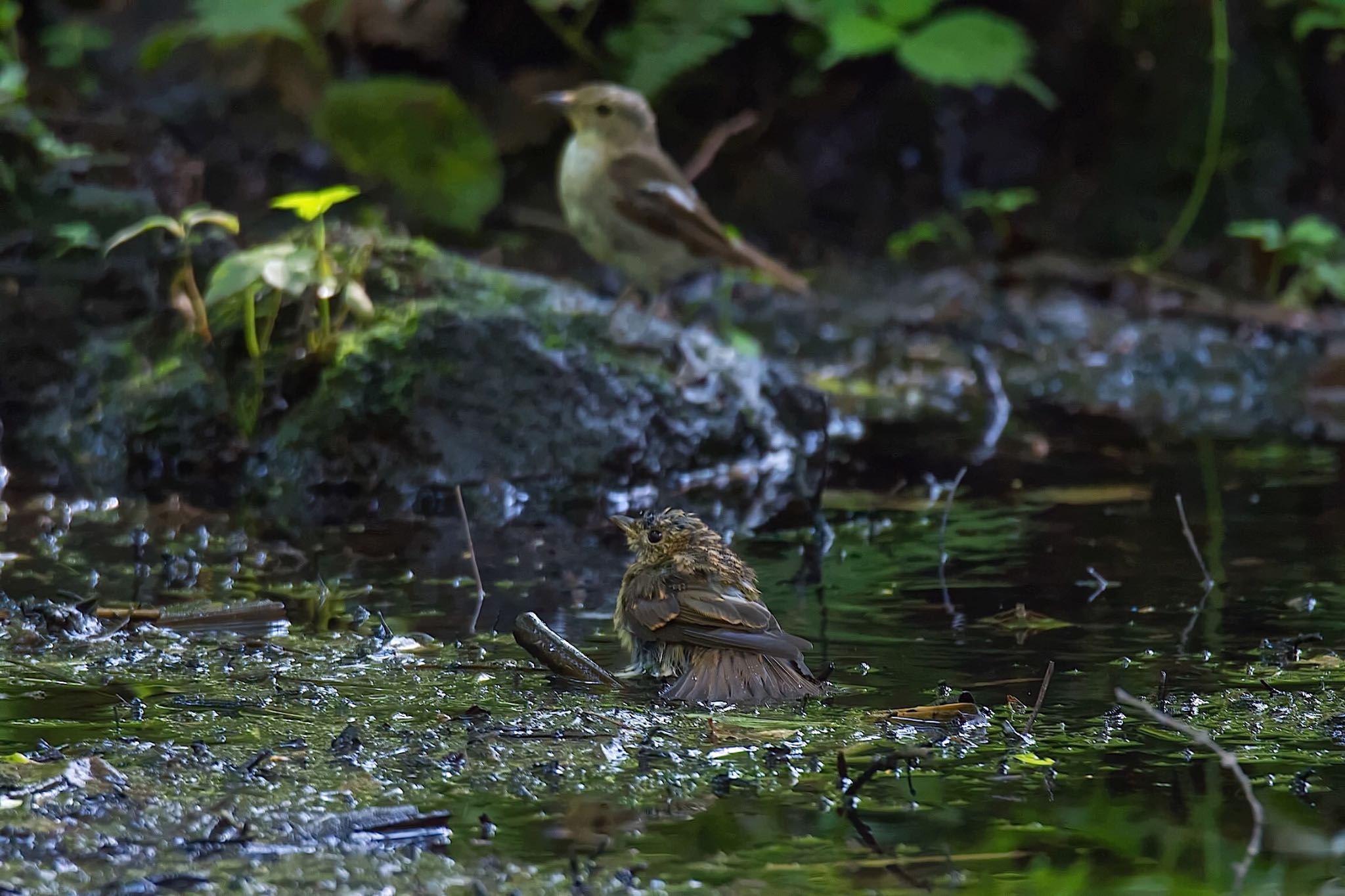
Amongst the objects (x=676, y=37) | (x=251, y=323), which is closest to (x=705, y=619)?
(x=251, y=323)

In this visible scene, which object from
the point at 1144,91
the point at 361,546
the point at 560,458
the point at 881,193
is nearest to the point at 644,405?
the point at 560,458

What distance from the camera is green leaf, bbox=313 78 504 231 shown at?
34.6 ft

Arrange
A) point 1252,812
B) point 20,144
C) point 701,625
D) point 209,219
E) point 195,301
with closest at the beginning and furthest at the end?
1. point 1252,812
2. point 701,625
3. point 209,219
4. point 195,301
5. point 20,144

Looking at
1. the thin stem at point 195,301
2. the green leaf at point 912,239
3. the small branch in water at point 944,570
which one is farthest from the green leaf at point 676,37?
the small branch in water at point 944,570

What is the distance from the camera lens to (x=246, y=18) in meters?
10.2

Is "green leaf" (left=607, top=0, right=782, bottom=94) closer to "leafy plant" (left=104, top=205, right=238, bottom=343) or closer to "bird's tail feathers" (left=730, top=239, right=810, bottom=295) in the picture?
"bird's tail feathers" (left=730, top=239, right=810, bottom=295)

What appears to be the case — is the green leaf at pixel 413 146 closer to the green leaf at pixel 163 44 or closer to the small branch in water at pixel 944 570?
the green leaf at pixel 163 44

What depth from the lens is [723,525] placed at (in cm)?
575

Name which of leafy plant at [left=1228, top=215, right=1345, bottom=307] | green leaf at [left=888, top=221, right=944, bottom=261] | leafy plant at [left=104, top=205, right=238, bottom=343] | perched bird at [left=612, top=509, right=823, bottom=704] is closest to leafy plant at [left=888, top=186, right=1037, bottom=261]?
green leaf at [left=888, top=221, right=944, bottom=261]

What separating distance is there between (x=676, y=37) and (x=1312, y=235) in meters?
4.19

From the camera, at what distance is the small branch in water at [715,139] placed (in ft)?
29.8

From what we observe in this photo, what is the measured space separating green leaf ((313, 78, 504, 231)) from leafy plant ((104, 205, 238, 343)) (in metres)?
3.53

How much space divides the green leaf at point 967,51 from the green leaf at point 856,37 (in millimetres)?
136

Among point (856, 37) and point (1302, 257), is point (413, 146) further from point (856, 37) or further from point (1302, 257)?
point (1302, 257)
